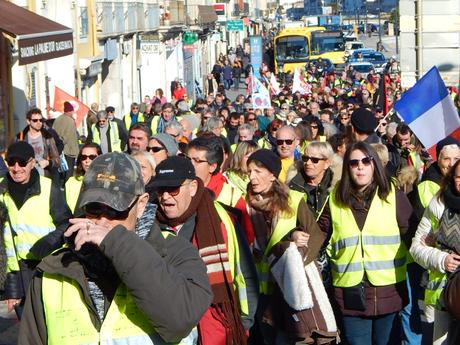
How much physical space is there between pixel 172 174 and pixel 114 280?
6.45ft

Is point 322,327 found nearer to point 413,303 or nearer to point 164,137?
point 413,303

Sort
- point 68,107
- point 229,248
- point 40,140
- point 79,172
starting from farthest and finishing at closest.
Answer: point 68,107
point 40,140
point 79,172
point 229,248

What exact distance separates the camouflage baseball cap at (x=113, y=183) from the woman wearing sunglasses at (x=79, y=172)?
451 centimetres

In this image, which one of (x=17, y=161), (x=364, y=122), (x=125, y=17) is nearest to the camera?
(x=17, y=161)

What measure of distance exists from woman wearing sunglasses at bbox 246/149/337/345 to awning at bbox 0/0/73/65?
29.2 feet

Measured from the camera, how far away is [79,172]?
8.48 meters

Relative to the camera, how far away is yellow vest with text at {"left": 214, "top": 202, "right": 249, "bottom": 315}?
5492mm

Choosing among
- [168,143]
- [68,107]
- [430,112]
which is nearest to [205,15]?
[68,107]

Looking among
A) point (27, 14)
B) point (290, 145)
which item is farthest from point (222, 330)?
point (27, 14)

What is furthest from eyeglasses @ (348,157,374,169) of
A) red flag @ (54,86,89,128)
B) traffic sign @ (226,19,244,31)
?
traffic sign @ (226,19,244,31)

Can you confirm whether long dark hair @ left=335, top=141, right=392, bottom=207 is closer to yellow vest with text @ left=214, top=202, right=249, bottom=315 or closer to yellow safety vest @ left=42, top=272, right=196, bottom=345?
yellow vest with text @ left=214, top=202, right=249, bottom=315

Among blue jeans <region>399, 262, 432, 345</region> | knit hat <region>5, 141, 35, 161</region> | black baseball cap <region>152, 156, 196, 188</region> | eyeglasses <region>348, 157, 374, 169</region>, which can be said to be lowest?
blue jeans <region>399, 262, 432, 345</region>

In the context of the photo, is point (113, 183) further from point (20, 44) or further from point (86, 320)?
point (20, 44)

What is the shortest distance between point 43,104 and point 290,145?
43.2 ft
